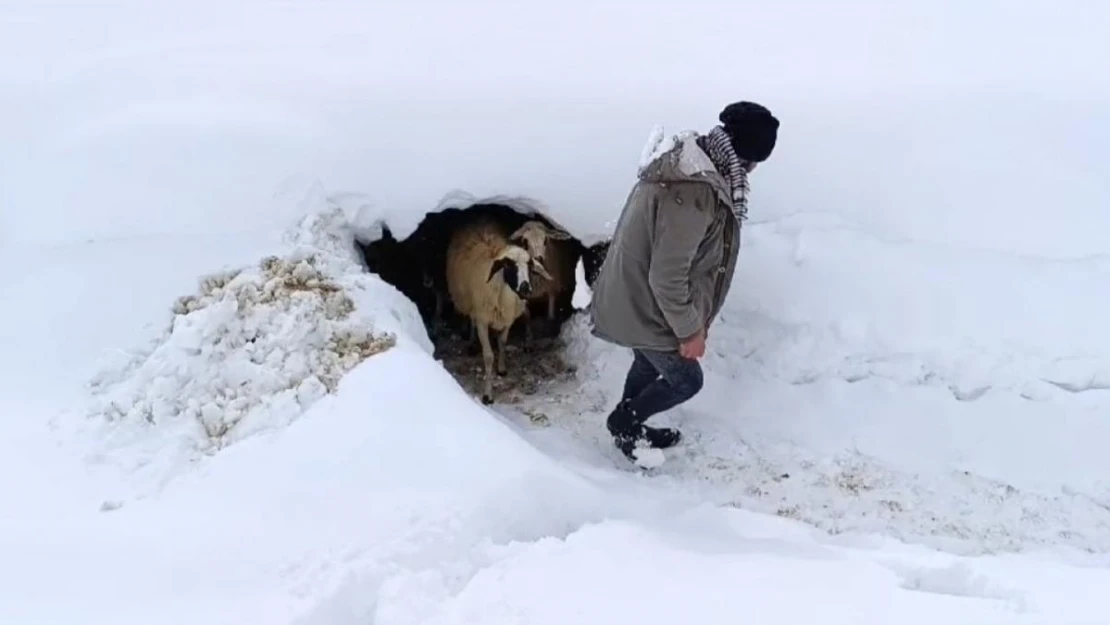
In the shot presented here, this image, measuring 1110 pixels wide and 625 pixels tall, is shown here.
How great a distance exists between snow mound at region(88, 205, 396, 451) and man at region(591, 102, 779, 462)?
4.12 feet

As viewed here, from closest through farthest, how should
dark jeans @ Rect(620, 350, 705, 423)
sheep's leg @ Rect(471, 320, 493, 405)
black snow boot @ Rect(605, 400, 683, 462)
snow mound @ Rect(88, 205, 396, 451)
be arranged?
1. snow mound @ Rect(88, 205, 396, 451)
2. dark jeans @ Rect(620, 350, 705, 423)
3. black snow boot @ Rect(605, 400, 683, 462)
4. sheep's leg @ Rect(471, 320, 493, 405)

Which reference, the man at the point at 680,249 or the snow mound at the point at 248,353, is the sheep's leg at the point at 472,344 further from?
the man at the point at 680,249

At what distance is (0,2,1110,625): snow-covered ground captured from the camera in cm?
299

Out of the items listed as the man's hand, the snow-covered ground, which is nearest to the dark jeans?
the man's hand

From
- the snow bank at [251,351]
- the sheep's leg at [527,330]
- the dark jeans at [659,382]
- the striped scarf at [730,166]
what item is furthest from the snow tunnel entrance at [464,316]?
the striped scarf at [730,166]

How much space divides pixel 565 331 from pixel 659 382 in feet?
6.89

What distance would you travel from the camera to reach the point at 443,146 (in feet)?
18.4

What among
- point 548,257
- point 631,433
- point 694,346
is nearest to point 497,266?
point 548,257

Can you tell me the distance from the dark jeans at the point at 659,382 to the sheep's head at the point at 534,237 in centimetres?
161

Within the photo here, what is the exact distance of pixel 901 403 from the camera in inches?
190

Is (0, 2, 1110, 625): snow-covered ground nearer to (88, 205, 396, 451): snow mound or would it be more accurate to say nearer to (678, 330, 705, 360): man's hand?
(88, 205, 396, 451): snow mound

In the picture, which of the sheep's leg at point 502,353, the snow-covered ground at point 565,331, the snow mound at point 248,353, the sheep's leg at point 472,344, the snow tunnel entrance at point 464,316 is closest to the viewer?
the snow-covered ground at point 565,331

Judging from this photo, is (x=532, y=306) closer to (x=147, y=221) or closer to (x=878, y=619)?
(x=147, y=221)

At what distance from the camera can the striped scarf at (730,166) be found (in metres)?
3.81
